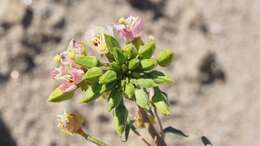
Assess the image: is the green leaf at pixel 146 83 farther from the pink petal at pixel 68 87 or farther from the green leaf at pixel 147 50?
the pink petal at pixel 68 87

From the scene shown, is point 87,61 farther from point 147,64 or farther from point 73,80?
point 147,64

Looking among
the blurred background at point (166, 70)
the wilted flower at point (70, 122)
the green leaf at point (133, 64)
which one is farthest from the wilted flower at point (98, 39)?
the blurred background at point (166, 70)

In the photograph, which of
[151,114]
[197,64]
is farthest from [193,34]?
[151,114]

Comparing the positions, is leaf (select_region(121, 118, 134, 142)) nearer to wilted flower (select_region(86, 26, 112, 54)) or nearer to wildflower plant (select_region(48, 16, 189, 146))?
wildflower plant (select_region(48, 16, 189, 146))

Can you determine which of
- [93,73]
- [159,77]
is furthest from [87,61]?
[159,77]

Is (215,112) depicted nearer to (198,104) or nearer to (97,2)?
(198,104)

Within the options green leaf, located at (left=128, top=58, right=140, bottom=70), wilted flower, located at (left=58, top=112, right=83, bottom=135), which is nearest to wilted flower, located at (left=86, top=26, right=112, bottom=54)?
green leaf, located at (left=128, top=58, right=140, bottom=70)
